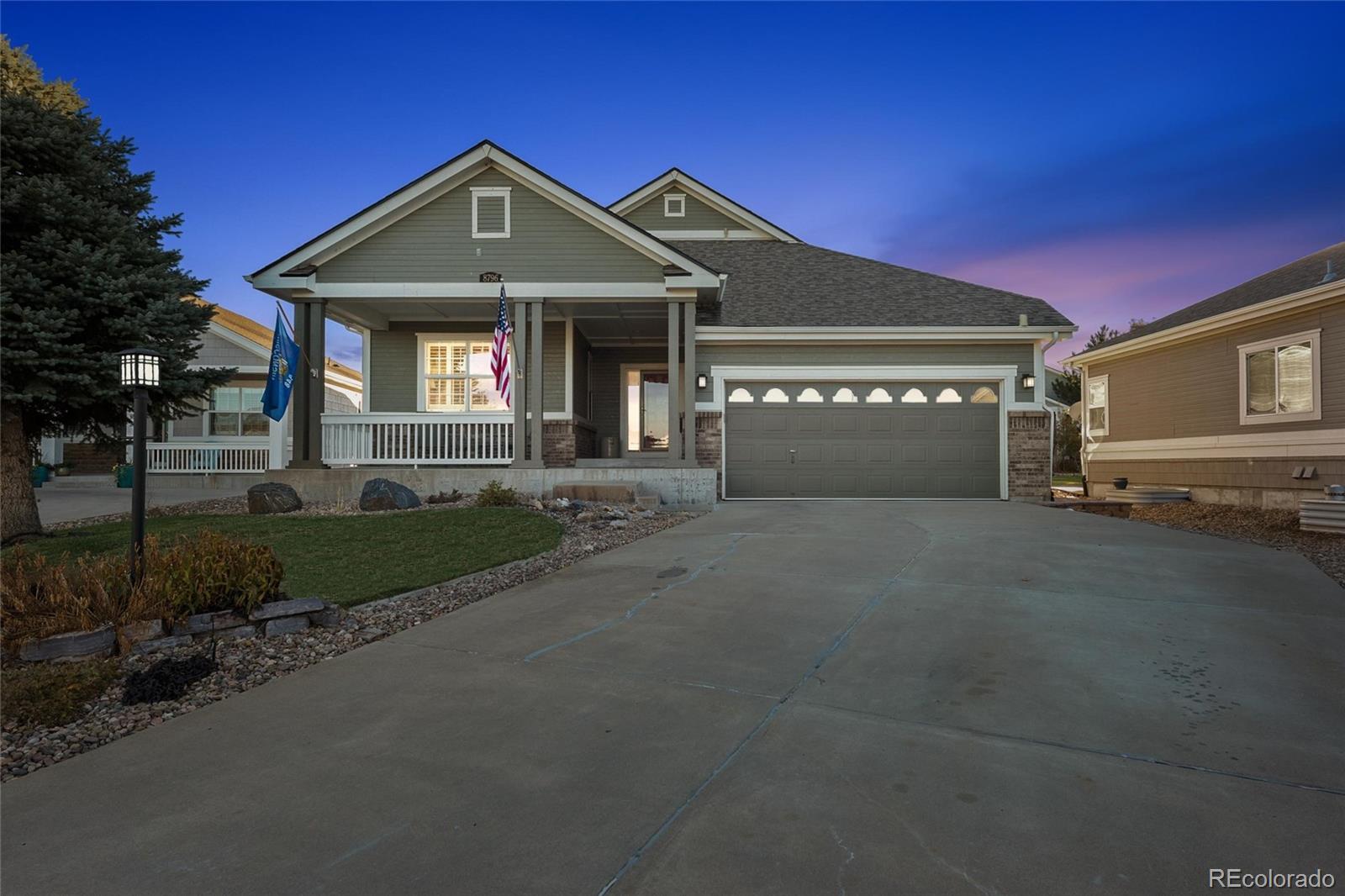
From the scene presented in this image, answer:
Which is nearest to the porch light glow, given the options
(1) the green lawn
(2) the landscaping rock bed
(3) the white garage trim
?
(1) the green lawn

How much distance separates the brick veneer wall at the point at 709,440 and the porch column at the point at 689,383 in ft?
0.98

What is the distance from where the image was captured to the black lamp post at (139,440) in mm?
4836

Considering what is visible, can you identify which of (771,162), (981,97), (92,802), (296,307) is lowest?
(92,802)

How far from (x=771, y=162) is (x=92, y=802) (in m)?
28.7

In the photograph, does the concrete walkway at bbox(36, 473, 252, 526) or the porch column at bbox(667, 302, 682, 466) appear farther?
the porch column at bbox(667, 302, 682, 466)

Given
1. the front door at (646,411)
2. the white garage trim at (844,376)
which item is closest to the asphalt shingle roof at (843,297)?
the white garage trim at (844,376)

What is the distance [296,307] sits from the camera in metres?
13.3

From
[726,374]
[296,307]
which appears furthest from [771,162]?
[296,307]

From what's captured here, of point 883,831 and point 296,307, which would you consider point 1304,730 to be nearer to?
point 883,831

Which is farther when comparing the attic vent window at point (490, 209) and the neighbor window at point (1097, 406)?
the neighbor window at point (1097, 406)

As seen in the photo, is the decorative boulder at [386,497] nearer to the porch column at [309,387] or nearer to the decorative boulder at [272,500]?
the decorative boulder at [272,500]

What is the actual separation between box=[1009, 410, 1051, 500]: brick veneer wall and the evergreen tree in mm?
14745

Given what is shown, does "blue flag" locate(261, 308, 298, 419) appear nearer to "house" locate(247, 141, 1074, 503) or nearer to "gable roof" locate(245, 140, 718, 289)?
"house" locate(247, 141, 1074, 503)

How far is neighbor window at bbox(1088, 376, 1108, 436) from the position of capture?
1825 cm
